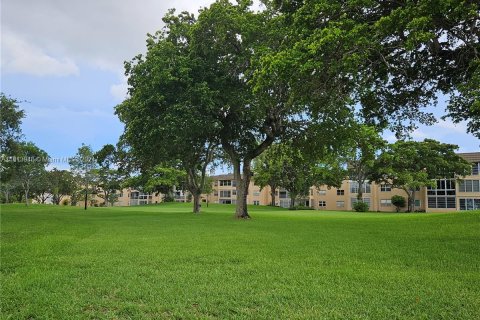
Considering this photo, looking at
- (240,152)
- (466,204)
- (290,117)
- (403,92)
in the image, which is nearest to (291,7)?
(403,92)

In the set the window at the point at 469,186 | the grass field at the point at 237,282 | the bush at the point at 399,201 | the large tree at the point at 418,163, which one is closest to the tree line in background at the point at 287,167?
the large tree at the point at 418,163

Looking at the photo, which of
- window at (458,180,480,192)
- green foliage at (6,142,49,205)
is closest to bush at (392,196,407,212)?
window at (458,180,480,192)

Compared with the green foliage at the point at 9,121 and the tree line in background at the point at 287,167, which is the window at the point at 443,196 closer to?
the tree line in background at the point at 287,167

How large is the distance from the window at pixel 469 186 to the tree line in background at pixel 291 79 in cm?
4693

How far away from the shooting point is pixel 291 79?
1208cm

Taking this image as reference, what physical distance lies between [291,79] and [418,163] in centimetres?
4868

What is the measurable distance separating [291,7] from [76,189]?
242ft

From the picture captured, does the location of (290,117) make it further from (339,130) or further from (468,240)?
(468,240)

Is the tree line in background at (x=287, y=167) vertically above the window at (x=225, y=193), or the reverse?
the tree line in background at (x=287, y=167)

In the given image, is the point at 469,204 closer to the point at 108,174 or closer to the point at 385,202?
the point at 385,202

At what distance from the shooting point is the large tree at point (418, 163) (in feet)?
174

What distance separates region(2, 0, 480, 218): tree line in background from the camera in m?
11.0

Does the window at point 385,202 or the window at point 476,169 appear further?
the window at point 385,202

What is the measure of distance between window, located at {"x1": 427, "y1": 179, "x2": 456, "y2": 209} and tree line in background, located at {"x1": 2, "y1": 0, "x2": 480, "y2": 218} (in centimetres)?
4538
